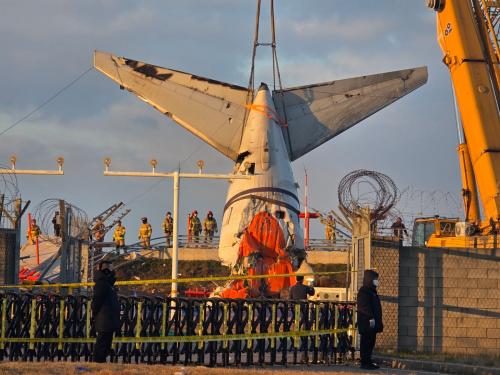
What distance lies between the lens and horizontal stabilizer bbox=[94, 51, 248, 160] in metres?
51.2

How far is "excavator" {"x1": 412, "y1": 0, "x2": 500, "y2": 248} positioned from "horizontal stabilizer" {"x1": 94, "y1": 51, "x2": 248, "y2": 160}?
60.0 feet

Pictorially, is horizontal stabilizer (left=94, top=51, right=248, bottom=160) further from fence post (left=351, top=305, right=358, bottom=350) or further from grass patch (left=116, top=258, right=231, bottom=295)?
fence post (left=351, top=305, right=358, bottom=350)

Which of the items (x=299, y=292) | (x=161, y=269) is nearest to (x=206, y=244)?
(x=161, y=269)

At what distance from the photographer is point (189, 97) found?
5147cm

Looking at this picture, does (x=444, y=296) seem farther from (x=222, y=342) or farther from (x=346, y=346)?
(x=222, y=342)

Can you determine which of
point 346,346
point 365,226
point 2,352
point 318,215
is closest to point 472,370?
point 346,346

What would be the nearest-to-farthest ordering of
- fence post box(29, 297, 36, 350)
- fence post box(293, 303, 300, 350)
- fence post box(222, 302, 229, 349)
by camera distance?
1. fence post box(29, 297, 36, 350)
2. fence post box(222, 302, 229, 349)
3. fence post box(293, 303, 300, 350)

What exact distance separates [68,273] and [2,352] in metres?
13.4

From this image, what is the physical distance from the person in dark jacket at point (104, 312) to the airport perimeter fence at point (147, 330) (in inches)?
70.7

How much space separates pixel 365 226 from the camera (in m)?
23.5

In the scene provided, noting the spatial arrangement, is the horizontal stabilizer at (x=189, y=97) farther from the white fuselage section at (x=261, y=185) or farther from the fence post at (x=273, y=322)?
the fence post at (x=273, y=322)

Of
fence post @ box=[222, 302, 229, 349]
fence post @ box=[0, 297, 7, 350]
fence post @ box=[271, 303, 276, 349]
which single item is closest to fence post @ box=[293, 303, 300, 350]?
fence post @ box=[271, 303, 276, 349]

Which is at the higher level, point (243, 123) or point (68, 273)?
point (243, 123)

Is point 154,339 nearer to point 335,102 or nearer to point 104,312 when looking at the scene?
point 104,312
